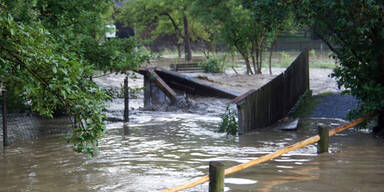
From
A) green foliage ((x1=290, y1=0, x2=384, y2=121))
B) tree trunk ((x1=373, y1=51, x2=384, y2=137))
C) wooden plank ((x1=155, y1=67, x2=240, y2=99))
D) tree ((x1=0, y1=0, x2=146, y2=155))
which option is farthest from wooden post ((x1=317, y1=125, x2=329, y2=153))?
wooden plank ((x1=155, y1=67, x2=240, y2=99))

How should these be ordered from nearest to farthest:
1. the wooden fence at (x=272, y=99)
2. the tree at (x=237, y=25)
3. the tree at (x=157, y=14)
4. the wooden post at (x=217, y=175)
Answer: the wooden post at (x=217, y=175) → the wooden fence at (x=272, y=99) → the tree at (x=237, y=25) → the tree at (x=157, y=14)

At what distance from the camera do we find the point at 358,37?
11.0 metres

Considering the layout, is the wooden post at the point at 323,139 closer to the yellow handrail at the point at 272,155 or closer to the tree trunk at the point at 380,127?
the yellow handrail at the point at 272,155

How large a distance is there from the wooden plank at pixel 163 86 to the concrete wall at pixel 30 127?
15.9 feet

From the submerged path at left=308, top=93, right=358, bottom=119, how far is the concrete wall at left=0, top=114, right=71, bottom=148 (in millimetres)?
7672

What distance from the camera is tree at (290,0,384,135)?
408 inches

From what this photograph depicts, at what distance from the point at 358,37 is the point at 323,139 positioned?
9.76 ft

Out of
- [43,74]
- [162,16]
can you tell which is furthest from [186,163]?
[162,16]

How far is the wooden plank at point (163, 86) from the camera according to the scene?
60.8 ft

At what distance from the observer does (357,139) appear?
11328 mm

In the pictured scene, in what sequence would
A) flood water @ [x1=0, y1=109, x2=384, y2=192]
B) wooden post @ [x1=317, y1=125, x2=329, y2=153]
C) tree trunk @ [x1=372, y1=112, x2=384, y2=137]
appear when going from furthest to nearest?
1. tree trunk @ [x1=372, y1=112, x2=384, y2=137]
2. wooden post @ [x1=317, y1=125, x2=329, y2=153]
3. flood water @ [x1=0, y1=109, x2=384, y2=192]

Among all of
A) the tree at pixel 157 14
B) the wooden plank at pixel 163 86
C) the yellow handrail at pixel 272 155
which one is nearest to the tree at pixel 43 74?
the yellow handrail at pixel 272 155

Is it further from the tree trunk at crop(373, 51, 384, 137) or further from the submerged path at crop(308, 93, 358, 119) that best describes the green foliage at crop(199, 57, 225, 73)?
the tree trunk at crop(373, 51, 384, 137)

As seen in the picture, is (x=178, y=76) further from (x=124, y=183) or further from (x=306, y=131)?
(x=124, y=183)
